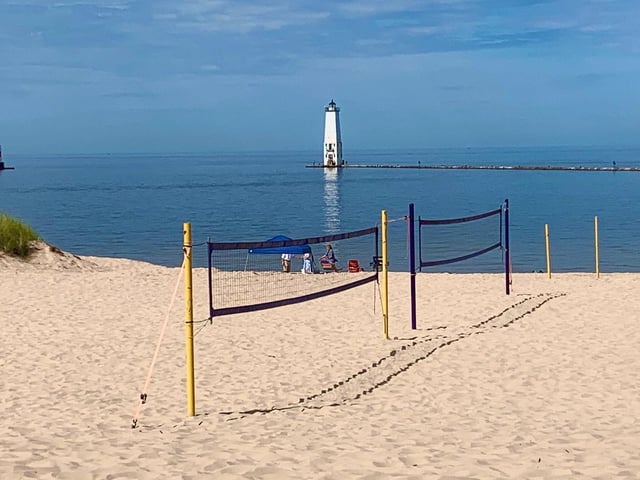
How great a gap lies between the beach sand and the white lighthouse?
8226 cm

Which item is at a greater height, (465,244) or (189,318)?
(189,318)

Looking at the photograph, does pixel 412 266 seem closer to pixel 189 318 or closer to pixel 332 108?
pixel 189 318

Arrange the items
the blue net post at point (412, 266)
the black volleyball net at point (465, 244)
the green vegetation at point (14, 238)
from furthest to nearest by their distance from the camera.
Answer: the black volleyball net at point (465, 244) → the green vegetation at point (14, 238) → the blue net post at point (412, 266)

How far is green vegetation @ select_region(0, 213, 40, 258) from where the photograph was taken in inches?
717

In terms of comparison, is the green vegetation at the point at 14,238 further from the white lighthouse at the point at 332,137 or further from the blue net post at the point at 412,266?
the white lighthouse at the point at 332,137

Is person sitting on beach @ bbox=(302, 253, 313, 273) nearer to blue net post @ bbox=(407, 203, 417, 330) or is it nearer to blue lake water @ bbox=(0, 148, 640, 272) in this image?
blue lake water @ bbox=(0, 148, 640, 272)

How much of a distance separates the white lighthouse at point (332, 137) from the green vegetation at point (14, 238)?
255ft

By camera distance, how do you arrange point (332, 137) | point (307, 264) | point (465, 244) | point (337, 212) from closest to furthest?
point (307, 264)
point (465, 244)
point (337, 212)
point (332, 137)

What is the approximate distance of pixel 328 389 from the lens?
7.65m

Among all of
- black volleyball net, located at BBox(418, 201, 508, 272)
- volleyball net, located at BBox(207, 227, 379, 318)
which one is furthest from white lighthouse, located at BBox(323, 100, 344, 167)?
volleyball net, located at BBox(207, 227, 379, 318)

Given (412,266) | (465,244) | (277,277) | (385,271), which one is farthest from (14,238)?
(465,244)

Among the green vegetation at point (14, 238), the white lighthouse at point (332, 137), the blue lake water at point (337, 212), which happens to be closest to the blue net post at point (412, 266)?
the green vegetation at point (14, 238)

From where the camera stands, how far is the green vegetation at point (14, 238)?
1821 centimetres

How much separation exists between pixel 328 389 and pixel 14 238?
41.6 feet
